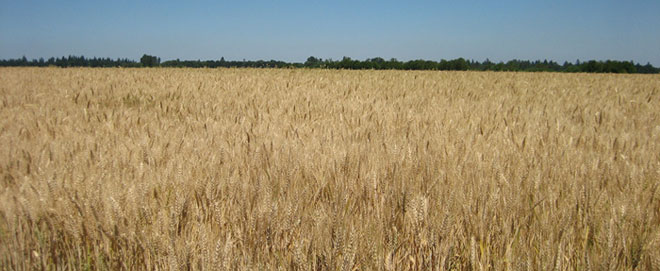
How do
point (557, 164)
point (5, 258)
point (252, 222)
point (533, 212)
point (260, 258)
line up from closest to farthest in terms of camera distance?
1. point (5, 258)
2. point (260, 258)
3. point (252, 222)
4. point (533, 212)
5. point (557, 164)

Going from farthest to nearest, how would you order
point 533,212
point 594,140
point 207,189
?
1. point 594,140
2. point 207,189
3. point 533,212

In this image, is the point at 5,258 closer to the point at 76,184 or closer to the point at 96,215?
the point at 96,215

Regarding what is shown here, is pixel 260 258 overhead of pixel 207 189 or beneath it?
beneath

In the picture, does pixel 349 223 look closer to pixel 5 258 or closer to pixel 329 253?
pixel 329 253

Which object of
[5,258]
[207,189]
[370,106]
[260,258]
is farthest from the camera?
[370,106]

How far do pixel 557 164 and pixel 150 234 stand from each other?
1830 mm

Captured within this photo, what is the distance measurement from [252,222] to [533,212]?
969 millimetres

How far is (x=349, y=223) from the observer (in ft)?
4.43

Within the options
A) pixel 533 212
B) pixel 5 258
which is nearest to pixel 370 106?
pixel 533 212

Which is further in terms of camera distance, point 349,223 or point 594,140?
point 594,140

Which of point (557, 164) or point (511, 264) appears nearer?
point (511, 264)

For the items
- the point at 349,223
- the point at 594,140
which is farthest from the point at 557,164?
the point at 349,223

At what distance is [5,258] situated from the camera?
1.03 meters

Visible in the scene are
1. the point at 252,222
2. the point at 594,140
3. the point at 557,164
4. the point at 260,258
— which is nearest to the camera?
the point at 260,258
